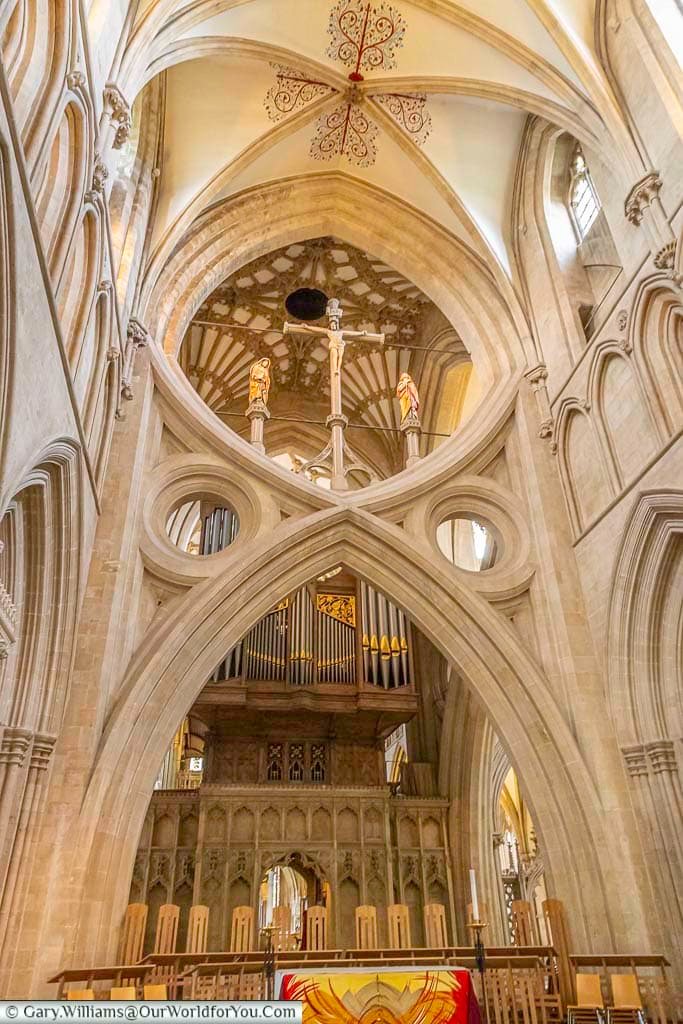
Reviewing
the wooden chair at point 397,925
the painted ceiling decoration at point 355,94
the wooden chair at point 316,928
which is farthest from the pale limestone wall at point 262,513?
the wooden chair at point 316,928

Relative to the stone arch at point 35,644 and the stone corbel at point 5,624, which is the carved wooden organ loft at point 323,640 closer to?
the stone arch at point 35,644

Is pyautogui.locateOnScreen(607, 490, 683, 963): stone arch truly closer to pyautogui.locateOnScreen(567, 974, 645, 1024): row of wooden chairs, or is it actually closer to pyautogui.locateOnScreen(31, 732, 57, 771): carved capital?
pyautogui.locateOnScreen(567, 974, 645, 1024): row of wooden chairs

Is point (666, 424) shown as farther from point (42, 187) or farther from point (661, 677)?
point (42, 187)

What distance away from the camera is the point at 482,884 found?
12.7 metres

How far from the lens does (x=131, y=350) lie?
10.4 metres

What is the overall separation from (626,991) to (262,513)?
673 cm

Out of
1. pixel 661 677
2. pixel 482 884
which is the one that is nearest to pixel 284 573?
pixel 661 677

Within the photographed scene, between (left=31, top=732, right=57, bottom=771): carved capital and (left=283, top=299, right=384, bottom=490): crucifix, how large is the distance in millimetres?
5336

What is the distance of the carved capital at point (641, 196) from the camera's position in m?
8.58

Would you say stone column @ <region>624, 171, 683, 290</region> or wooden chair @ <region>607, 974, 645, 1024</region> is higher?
stone column @ <region>624, 171, 683, 290</region>

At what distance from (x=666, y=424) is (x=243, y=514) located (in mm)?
5543

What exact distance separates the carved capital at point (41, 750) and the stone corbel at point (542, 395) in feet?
24.9

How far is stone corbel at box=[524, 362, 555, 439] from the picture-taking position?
11016mm

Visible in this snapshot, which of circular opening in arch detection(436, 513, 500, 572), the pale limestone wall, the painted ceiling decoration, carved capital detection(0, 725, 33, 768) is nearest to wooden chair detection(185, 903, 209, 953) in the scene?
the pale limestone wall
